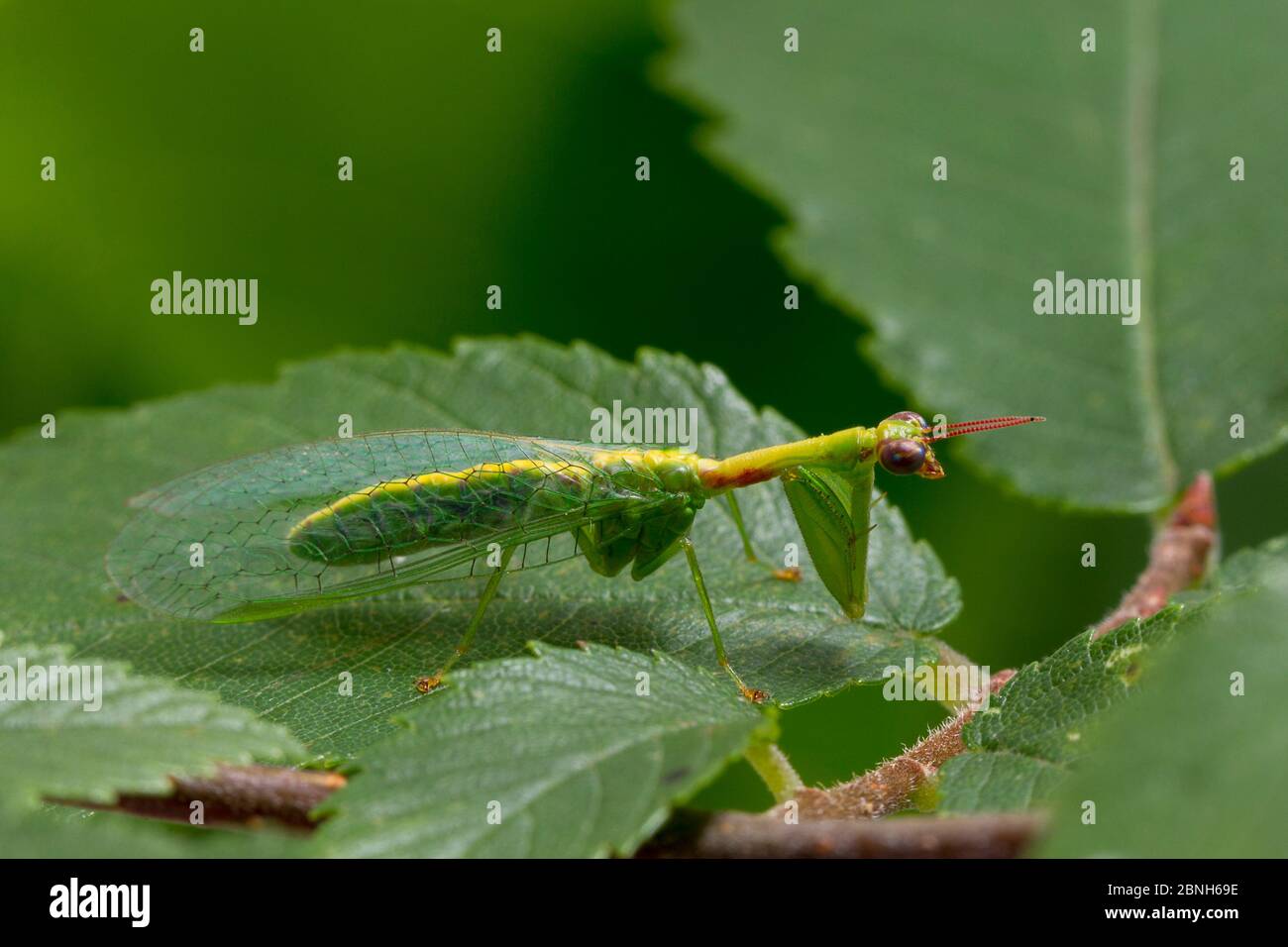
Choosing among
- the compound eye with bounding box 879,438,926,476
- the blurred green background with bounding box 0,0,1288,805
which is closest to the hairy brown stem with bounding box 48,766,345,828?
the compound eye with bounding box 879,438,926,476

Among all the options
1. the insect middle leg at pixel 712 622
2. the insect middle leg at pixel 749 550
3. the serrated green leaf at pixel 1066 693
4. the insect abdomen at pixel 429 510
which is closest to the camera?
the serrated green leaf at pixel 1066 693

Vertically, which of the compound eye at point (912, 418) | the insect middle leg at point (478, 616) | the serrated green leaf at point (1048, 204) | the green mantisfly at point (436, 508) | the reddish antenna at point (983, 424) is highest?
the serrated green leaf at point (1048, 204)

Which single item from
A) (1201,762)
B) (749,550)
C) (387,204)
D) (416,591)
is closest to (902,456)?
(749,550)

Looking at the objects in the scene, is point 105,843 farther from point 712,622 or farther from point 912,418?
point 912,418

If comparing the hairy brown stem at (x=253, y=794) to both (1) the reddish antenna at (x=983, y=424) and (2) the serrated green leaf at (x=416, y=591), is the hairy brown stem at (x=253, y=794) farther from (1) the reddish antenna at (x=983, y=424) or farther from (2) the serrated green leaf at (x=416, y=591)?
(1) the reddish antenna at (x=983, y=424)

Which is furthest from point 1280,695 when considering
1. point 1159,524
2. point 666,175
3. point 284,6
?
point 284,6

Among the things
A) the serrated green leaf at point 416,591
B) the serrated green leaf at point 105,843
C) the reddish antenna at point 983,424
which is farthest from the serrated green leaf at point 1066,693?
the serrated green leaf at point 105,843

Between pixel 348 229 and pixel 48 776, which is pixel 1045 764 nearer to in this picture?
pixel 48 776
